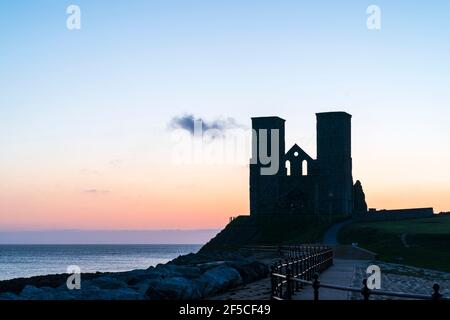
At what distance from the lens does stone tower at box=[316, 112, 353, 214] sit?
8988 cm

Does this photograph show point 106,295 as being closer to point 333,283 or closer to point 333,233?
point 333,283

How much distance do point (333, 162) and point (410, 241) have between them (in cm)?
3790

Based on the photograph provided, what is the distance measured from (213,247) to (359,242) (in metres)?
20.2

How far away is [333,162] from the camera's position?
9075 centimetres

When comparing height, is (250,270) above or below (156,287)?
below

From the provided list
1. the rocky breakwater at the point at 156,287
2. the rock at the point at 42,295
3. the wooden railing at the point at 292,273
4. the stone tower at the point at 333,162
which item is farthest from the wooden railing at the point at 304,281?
the stone tower at the point at 333,162

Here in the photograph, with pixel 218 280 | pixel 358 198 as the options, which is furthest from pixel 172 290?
pixel 358 198

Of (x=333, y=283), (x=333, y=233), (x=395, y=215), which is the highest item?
(x=395, y=215)

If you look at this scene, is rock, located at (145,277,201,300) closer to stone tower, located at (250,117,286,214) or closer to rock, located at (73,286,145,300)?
rock, located at (73,286,145,300)

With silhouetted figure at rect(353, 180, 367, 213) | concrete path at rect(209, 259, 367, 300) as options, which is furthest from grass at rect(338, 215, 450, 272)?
silhouetted figure at rect(353, 180, 367, 213)

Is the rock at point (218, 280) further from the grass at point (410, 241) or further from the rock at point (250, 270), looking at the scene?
the grass at point (410, 241)

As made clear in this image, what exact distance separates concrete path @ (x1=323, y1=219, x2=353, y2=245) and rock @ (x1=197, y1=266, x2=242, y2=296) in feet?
119
